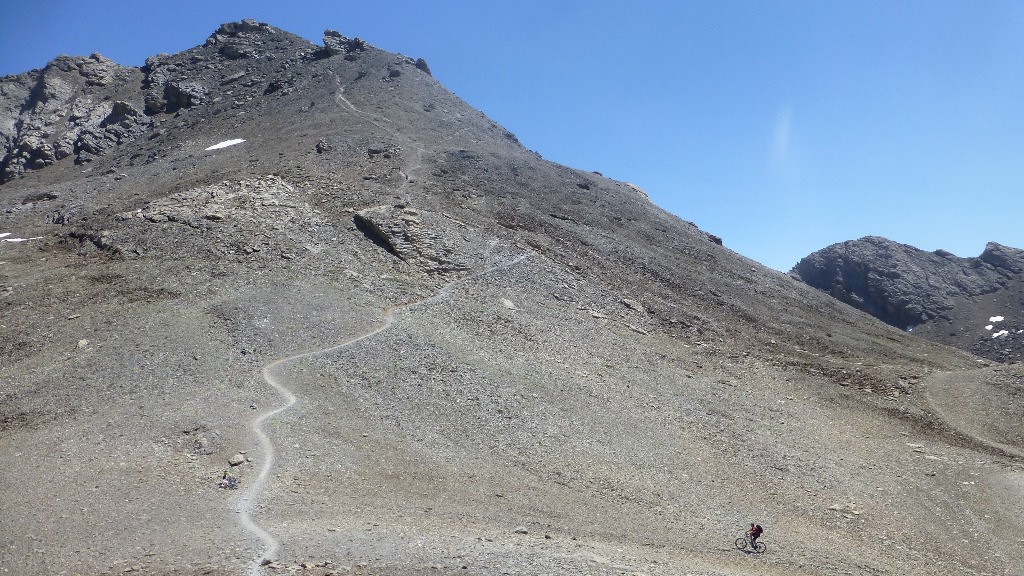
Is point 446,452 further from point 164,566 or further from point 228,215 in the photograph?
point 228,215

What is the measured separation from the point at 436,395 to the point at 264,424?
697 centimetres

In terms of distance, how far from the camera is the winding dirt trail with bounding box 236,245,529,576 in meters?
14.0

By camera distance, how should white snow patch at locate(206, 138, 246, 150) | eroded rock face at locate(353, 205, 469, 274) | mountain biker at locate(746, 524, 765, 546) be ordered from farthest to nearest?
white snow patch at locate(206, 138, 246, 150) < eroded rock face at locate(353, 205, 469, 274) < mountain biker at locate(746, 524, 765, 546)

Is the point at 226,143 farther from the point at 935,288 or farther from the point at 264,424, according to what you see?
the point at 935,288

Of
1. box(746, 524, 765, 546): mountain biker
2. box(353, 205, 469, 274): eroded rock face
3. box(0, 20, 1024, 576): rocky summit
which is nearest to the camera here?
box(0, 20, 1024, 576): rocky summit

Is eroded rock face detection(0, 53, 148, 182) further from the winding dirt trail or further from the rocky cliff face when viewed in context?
the rocky cliff face

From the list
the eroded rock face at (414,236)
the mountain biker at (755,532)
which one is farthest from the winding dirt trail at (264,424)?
the mountain biker at (755,532)

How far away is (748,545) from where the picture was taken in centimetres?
1808

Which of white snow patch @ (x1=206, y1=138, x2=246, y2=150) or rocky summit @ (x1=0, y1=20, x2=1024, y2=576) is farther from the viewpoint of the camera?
white snow patch @ (x1=206, y1=138, x2=246, y2=150)

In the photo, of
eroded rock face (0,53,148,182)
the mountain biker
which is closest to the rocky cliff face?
the mountain biker

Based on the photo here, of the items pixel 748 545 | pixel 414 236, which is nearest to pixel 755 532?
pixel 748 545

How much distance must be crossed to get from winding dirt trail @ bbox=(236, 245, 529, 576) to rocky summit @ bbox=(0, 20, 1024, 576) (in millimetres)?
112

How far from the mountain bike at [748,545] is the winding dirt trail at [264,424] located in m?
13.0

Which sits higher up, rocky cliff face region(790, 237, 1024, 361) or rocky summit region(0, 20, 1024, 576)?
rocky cliff face region(790, 237, 1024, 361)
